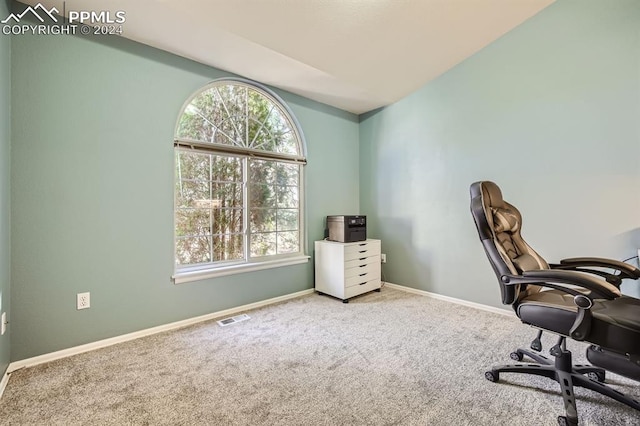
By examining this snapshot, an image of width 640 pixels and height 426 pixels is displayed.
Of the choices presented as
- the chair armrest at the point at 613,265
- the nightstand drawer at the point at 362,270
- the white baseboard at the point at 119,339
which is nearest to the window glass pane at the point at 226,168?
the white baseboard at the point at 119,339

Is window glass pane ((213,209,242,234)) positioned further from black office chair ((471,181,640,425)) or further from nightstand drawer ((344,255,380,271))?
black office chair ((471,181,640,425))

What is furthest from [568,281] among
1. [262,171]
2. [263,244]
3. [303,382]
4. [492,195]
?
[262,171]

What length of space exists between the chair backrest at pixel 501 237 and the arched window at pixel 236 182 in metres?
2.11

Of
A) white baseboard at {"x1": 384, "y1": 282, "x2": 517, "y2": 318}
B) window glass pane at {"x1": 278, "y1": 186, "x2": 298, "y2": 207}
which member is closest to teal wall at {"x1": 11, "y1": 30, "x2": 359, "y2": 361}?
window glass pane at {"x1": 278, "y1": 186, "x2": 298, "y2": 207}

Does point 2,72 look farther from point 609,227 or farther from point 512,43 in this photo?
point 609,227

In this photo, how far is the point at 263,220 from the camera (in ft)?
10.6

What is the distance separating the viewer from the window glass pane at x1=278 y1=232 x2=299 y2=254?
3.37 meters

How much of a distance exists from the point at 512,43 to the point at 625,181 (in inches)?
61.3

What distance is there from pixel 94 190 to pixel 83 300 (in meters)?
0.80

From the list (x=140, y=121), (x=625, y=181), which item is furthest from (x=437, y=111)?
(x=140, y=121)

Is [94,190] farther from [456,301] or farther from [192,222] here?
[456,301]

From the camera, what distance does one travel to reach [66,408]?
147cm

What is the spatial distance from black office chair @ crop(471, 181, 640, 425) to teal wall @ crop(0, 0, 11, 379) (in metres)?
2.81

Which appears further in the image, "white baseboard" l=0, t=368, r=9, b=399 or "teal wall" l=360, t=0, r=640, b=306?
"teal wall" l=360, t=0, r=640, b=306
